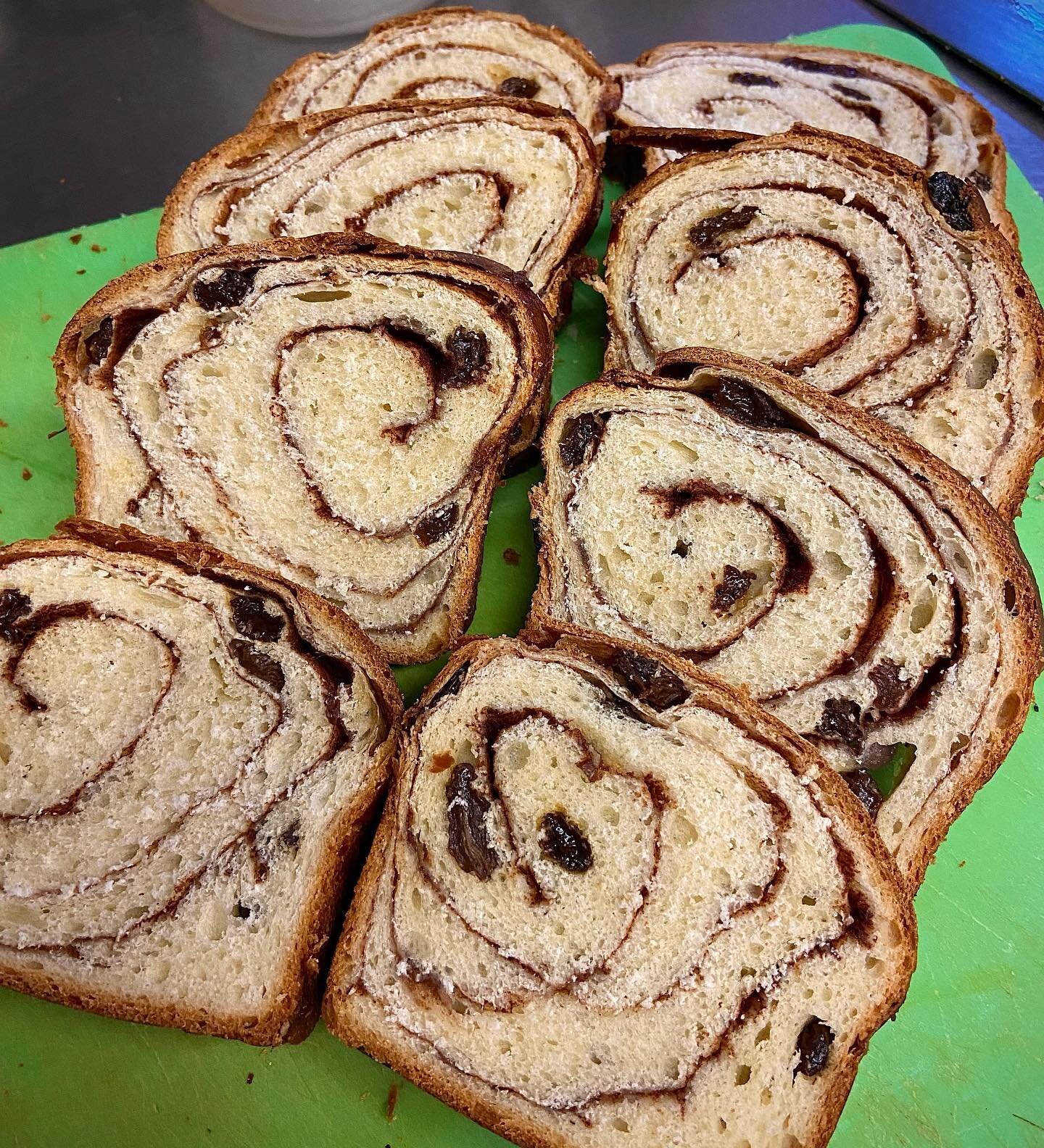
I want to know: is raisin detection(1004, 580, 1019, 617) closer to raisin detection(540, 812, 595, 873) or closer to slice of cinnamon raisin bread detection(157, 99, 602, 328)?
raisin detection(540, 812, 595, 873)

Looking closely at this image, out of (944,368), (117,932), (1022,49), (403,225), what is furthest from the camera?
(1022,49)

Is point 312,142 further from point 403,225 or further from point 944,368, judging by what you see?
point 944,368

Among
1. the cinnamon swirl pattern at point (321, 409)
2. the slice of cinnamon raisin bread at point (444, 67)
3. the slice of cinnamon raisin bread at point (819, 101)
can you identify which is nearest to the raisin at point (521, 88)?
the slice of cinnamon raisin bread at point (444, 67)

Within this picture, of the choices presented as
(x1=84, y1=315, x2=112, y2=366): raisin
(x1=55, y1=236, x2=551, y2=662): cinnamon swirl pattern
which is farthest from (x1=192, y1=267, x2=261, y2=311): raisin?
(x1=84, y1=315, x2=112, y2=366): raisin

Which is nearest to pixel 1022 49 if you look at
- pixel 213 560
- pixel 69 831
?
pixel 213 560

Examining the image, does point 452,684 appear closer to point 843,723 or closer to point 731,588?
point 731,588

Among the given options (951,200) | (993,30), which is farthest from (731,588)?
(993,30)

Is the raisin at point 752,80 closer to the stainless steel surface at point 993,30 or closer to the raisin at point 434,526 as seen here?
the stainless steel surface at point 993,30
